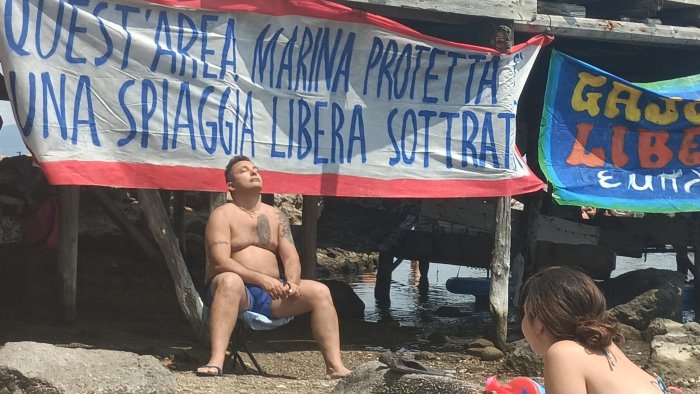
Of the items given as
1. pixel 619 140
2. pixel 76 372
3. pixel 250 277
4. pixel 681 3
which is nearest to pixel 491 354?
pixel 619 140

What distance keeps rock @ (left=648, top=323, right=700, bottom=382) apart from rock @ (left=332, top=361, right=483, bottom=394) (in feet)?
10.0

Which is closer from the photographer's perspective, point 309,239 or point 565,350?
point 565,350

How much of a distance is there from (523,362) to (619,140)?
266cm

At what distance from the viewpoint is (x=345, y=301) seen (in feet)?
38.2

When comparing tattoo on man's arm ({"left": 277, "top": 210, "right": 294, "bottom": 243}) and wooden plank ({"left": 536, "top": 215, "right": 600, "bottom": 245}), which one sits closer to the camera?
tattoo on man's arm ({"left": 277, "top": 210, "right": 294, "bottom": 243})

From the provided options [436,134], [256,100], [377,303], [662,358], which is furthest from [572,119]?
[377,303]

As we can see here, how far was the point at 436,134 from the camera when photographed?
8695 mm

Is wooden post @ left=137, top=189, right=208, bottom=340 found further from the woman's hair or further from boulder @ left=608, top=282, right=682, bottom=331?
the woman's hair

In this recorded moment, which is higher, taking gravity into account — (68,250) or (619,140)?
(619,140)

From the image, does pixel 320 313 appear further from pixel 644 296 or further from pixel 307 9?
pixel 644 296

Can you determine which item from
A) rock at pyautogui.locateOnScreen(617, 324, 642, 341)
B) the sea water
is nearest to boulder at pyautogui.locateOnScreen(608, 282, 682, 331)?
rock at pyautogui.locateOnScreen(617, 324, 642, 341)

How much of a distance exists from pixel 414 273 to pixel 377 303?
Answer: 6346 millimetres

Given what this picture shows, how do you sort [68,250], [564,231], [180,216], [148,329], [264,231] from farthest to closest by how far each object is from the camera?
[564,231], [180,216], [148,329], [68,250], [264,231]

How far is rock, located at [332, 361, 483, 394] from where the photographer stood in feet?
18.4
